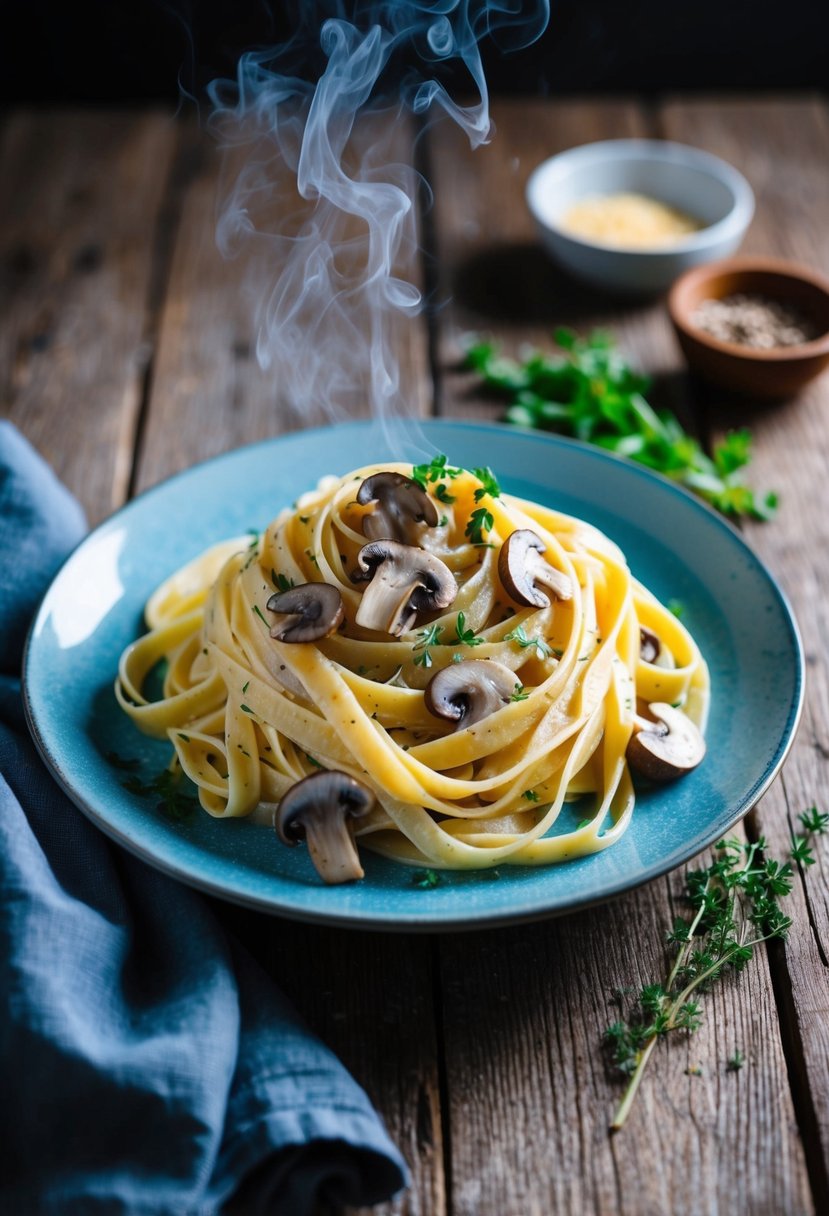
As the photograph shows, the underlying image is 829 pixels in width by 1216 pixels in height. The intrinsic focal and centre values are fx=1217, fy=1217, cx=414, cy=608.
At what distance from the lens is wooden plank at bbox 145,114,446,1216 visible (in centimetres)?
304

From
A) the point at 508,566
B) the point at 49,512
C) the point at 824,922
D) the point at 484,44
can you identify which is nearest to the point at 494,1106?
the point at 824,922

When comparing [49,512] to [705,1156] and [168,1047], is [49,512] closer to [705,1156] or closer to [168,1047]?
[168,1047]

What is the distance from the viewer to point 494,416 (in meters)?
5.82

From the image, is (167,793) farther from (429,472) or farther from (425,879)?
(429,472)

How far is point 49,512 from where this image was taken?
447 cm

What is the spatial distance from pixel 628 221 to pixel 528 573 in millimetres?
3888

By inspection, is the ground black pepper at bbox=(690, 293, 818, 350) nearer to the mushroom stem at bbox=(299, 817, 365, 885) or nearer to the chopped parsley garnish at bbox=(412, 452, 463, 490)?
the chopped parsley garnish at bbox=(412, 452, 463, 490)

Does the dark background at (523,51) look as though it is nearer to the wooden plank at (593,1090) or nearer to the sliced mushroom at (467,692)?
the sliced mushroom at (467,692)

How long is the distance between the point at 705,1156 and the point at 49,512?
306 cm

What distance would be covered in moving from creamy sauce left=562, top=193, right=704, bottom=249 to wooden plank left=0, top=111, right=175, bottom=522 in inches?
97.4

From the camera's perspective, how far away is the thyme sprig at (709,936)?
311 centimetres

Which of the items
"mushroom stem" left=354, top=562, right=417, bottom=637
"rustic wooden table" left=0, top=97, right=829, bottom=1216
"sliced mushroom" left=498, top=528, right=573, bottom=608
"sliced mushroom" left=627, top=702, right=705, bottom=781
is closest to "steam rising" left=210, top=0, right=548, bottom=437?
"rustic wooden table" left=0, top=97, right=829, bottom=1216

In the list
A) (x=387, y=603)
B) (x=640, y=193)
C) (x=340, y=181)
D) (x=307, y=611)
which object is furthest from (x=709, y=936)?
(x=640, y=193)

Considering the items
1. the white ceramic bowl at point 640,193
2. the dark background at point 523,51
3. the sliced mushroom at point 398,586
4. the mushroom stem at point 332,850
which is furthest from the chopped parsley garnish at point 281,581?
the dark background at point 523,51
